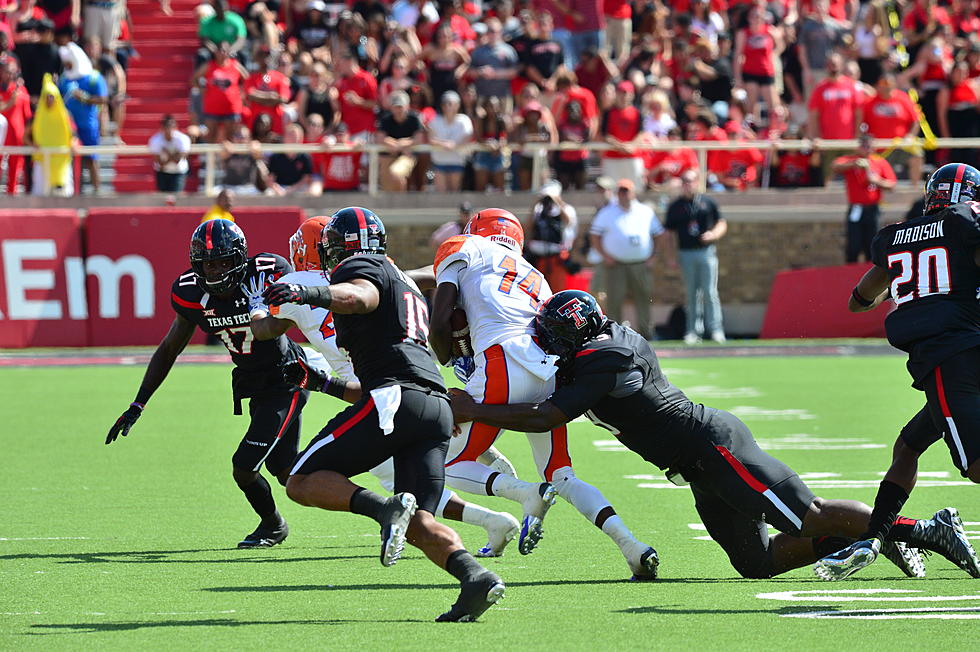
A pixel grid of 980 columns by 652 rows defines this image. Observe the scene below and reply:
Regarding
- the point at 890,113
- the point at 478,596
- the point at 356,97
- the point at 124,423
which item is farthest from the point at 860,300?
the point at 356,97

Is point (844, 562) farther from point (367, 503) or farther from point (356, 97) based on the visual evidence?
point (356, 97)

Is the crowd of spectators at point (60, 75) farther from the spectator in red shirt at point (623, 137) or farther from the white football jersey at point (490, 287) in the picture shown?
the white football jersey at point (490, 287)

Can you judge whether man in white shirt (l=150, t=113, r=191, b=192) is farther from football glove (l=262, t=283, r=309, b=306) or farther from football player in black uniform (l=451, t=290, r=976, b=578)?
football glove (l=262, t=283, r=309, b=306)

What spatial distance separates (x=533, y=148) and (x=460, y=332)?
39.9 ft

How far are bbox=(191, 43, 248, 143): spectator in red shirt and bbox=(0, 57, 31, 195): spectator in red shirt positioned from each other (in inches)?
86.2

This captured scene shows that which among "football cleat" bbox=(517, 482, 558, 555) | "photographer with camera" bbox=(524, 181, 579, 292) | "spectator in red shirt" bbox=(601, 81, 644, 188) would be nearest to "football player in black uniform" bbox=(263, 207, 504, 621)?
"football cleat" bbox=(517, 482, 558, 555)

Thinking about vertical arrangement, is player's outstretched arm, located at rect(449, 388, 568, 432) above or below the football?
below

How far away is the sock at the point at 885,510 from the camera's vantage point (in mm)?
6391

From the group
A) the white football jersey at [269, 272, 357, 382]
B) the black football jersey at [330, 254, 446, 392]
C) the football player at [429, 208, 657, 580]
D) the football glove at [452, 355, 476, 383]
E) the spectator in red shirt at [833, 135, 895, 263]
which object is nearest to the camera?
the black football jersey at [330, 254, 446, 392]

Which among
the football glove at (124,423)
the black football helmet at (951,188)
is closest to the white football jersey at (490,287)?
the football glove at (124,423)

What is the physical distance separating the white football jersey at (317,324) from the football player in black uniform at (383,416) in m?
0.40

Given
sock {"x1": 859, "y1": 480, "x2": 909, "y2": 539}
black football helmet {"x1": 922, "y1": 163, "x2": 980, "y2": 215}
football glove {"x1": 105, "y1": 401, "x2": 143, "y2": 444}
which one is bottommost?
football glove {"x1": 105, "y1": 401, "x2": 143, "y2": 444}

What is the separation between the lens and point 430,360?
243 inches

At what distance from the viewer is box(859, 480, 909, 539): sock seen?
6.39 m
